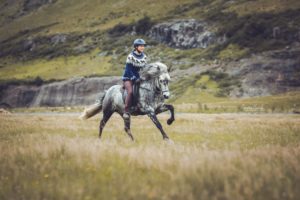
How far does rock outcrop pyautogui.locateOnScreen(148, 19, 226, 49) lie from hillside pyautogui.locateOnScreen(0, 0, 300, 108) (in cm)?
31

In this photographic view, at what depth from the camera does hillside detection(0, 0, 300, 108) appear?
91.1 m

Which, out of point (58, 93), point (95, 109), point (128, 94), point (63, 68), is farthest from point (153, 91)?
point (63, 68)

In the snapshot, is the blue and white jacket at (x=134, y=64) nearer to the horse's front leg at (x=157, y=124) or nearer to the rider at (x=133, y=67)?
the rider at (x=133, y=67)

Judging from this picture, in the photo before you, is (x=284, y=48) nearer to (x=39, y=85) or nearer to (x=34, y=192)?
(x=39, y=85)

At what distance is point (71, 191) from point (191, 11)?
148808mm

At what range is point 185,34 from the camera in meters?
132

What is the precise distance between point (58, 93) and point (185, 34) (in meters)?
42.2

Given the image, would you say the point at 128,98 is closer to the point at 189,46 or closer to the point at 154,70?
the point at 154,70

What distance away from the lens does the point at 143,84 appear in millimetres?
15445

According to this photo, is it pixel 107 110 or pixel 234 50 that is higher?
pixel 107 110

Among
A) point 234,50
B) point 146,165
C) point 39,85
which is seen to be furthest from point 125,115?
point 39,85

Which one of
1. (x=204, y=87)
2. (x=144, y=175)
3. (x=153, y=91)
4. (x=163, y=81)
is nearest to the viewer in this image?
(x=144, y=175)

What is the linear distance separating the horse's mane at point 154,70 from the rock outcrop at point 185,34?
10361 centimetres

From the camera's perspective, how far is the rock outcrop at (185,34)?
123m
